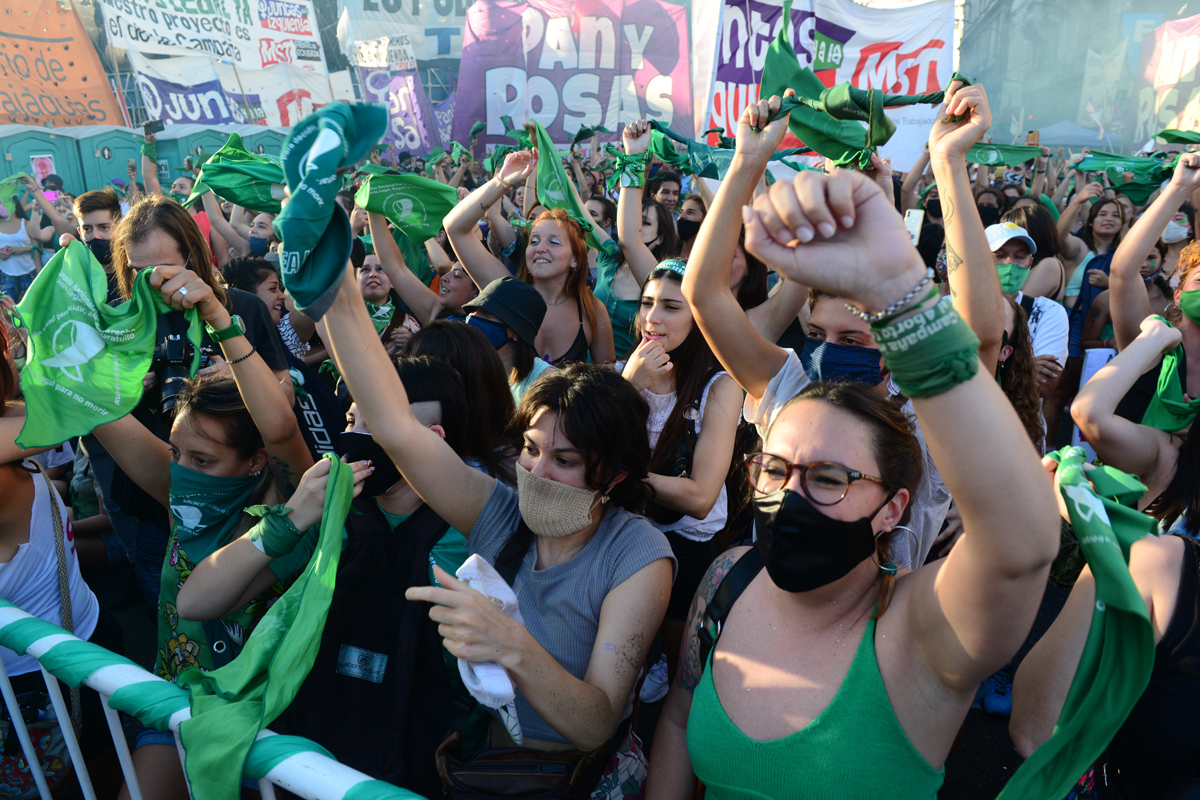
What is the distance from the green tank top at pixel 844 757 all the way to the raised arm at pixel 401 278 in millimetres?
3362

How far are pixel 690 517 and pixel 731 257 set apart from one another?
1052 mm

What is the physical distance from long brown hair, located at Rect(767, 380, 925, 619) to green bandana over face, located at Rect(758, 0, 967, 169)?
1058 mm

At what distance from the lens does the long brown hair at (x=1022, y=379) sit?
280cm

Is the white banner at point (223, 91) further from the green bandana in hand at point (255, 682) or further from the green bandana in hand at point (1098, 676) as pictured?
the green bandana in hand at point (1098, 676)

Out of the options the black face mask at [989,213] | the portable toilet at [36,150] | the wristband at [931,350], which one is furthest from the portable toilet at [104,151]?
the wristband at [931,350]

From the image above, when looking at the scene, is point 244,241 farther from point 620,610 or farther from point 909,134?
point 909,134

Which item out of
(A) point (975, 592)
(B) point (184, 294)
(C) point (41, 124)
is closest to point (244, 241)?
(B) point (184, 294)

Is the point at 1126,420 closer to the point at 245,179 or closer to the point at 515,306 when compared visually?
the point at 515,306

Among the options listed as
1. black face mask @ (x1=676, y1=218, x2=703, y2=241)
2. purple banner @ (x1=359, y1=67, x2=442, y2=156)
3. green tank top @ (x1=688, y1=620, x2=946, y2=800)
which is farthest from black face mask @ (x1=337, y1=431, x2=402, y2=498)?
purple banner @ (x1=359, y1=67, x2=442, y2=156)

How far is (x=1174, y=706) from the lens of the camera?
144 cm

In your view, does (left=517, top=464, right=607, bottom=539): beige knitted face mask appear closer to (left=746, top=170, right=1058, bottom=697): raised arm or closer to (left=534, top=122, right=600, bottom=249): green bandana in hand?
(left=746, top=170, right=1058, bottom=697): raised arm

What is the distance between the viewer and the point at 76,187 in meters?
16.7

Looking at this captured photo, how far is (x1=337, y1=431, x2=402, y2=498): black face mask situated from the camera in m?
2.07

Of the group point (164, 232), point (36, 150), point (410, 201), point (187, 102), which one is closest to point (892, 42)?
point (410, 201)
